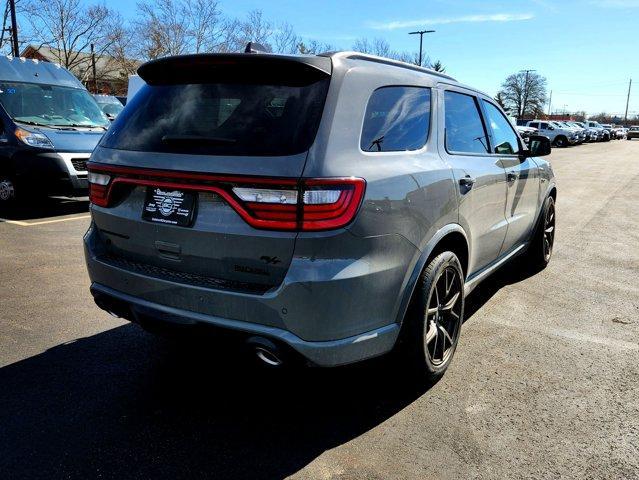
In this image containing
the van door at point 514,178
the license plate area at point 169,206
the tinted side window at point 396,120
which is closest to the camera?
the license plate area at point 169,206

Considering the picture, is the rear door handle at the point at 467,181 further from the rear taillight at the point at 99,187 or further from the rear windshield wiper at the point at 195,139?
the rear taillight at the point at 99,187

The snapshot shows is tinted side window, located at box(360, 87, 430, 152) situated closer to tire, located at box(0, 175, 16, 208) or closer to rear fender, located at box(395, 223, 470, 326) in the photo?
rear fender, located at box(395, 223, 470, 326)

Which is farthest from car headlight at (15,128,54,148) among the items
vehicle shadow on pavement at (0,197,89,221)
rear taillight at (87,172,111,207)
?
rear taillight at (87,172,111,207)

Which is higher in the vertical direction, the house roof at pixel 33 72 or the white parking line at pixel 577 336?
the house roof at pixel 33 72

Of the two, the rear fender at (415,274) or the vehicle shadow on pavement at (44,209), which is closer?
the rear fender at (415,274)

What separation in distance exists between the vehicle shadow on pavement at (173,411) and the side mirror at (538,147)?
272 centimetres

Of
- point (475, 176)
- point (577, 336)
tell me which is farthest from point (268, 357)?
point (577, 336)

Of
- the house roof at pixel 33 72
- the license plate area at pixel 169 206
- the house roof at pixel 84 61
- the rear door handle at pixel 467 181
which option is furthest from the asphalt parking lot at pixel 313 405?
the house roof at pixel 84 61

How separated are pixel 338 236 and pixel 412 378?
1.18 m

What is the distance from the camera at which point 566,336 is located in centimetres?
396

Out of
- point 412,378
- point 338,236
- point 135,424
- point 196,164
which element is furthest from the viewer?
point 412,378

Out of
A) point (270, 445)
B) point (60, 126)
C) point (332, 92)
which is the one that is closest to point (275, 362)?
point (270, 445)

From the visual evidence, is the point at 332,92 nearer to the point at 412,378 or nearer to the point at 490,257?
Answer: the point at 412,378

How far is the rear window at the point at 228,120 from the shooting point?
2.39m
